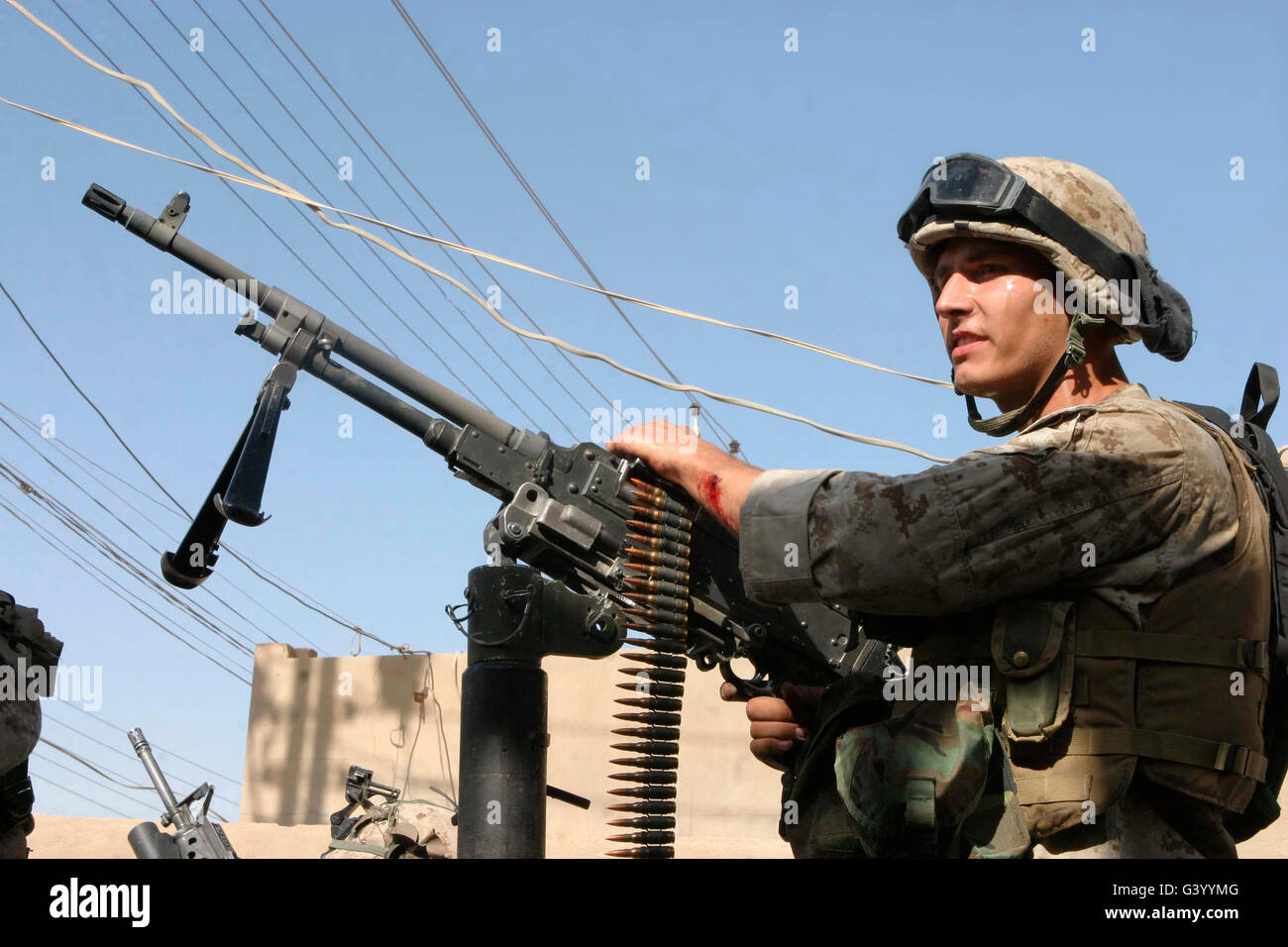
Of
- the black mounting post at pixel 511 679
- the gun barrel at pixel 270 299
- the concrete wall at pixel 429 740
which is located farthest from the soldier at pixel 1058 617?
the concrete wall at pixel 429 740

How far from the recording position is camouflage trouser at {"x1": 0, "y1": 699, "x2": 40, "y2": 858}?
8227mm

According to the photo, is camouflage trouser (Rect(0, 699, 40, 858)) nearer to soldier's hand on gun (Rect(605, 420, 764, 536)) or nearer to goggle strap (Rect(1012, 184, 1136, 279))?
soldier's hand on gun (Rect(605, 420, 764, 536))

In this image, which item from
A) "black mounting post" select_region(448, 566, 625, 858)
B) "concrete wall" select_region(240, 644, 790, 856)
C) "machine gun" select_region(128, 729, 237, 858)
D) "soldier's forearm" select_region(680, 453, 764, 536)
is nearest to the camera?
"soldier's forearm" select_region(680, 453, 764, 536)

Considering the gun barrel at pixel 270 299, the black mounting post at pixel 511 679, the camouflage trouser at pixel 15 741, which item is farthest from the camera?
the camouflage trouser at pixel 15 741

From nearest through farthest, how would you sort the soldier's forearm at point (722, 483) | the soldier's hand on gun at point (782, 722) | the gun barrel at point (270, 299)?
1. the soldier's forearm at point (722, 483)
2. the soldier's hand on gun at point (782, 722)
3. the gun barrel at point (270, 299)

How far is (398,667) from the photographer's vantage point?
18.7 metres

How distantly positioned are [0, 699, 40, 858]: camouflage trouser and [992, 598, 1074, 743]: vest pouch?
23.1 feet

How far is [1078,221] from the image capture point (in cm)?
376

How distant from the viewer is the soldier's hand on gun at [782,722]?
4355mm

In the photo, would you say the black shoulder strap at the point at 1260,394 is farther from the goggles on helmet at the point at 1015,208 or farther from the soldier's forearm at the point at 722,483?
the soldier's forearm at the point at 722,483

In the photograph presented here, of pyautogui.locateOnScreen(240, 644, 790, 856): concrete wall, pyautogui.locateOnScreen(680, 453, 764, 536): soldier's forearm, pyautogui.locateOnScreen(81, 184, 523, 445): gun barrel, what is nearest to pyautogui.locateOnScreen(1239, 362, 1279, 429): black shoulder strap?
pyautogui.locateOnScreen(680, 453, 764, 536): soldier's forearm

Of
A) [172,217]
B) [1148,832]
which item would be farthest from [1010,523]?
[172,217]

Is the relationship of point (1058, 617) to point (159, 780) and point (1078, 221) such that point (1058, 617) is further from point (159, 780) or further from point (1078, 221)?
point (159, 780)

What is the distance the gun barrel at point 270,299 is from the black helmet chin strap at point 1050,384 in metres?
3.16
